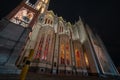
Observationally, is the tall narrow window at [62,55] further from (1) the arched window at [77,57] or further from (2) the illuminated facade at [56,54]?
(1) the arched window at [77,57]

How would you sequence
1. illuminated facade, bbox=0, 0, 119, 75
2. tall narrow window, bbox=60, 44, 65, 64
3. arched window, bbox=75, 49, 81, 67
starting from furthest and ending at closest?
arched window, bbox=75, 49, 81, 67 → tall narrow window, bbox=60, 44, 65, 64 → illuminated facade, bbox=0, 0, 119, 75

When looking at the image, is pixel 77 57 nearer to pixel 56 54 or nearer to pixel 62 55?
pixel 62 55

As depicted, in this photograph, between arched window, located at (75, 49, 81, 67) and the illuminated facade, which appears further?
arched window, located at (75, 49, 81, 67)

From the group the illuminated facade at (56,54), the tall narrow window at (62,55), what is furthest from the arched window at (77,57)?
the tall narrow window at (62,55)

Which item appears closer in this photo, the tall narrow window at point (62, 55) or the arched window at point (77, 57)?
the tall narrow window at point (62, 55)

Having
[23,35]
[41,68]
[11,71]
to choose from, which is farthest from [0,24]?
[41,68]

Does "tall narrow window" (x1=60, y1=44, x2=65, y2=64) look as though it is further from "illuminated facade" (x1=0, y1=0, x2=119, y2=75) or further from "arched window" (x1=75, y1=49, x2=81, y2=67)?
"arched window" (x1=75, y1=49, x2=81, y2=67)

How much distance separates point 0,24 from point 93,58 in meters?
23.2

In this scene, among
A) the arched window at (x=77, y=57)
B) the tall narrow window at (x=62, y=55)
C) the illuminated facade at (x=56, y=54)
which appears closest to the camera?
the illuminated facade at (x=56, y=54)

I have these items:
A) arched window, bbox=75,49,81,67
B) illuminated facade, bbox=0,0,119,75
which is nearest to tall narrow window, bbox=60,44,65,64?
illuminated facade, bbox=0,0,119,75

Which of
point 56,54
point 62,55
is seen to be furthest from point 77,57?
point 56,54

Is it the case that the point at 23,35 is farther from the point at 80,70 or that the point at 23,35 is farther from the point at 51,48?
the point at 80,70

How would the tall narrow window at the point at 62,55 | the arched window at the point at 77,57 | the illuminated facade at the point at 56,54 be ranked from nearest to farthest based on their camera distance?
the illuminated facade at the point at 56,54
the tall narrow window at the point at 62,55
the arched window at the point at 77,57

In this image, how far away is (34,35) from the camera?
23.5 m
